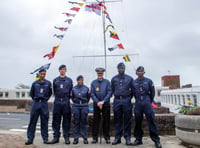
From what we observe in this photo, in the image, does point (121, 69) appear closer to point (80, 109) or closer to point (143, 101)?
point (143, 101)

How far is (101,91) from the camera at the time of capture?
5.02 m

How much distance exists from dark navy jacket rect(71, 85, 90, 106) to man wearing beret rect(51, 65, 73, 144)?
0.45 feet

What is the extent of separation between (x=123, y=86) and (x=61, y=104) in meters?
1.58

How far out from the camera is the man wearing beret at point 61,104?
5023 millimetres

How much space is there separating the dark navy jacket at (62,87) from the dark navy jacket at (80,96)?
14 cm

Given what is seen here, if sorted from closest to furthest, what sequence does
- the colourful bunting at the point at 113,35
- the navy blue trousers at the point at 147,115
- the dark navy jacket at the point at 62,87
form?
the navy blue trousers at the point at 147,115
the dark navy jacket at the point at 62,87
the colourful bunting at the point at 113,35

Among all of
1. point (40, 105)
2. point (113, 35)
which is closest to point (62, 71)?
point (40, 105)

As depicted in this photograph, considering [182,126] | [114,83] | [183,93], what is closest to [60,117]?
[114,83]

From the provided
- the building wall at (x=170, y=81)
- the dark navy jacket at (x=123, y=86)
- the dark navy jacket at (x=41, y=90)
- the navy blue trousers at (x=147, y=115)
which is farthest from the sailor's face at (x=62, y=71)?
the building wall at (x=170, y=81)

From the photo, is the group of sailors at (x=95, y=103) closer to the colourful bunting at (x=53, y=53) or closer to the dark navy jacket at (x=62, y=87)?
the dark navy jacket at (x=62, y=87)

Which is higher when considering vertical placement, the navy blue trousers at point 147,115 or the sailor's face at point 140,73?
the sailor's face at point 140,73

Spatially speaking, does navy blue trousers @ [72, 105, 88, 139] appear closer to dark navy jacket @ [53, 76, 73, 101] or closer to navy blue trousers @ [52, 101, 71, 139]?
navy blue trousers @ [52, 101, 71, 139]

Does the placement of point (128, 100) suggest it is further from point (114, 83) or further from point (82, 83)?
point (82, 83)

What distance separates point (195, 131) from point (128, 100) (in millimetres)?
1543
